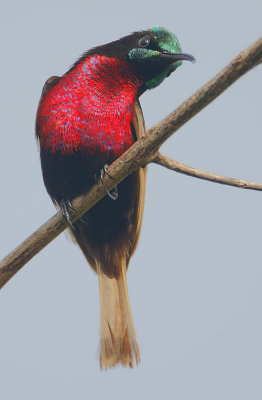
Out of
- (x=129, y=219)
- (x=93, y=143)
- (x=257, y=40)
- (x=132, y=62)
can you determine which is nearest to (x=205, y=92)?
(x=257, y=40)

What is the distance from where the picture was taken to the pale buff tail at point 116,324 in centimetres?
517

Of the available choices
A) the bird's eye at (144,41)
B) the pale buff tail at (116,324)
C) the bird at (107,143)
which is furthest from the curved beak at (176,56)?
the pale buff tail at (116,324)

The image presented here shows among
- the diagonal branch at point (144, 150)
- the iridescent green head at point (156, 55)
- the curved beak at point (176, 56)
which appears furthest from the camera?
the iridescent green head at point (156, 55)

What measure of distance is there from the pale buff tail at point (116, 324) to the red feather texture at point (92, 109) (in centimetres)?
123

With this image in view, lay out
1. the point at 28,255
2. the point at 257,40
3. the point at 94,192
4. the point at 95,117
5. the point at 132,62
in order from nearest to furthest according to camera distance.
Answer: the point at 257,40, the point at 28,255, the point at 94,192, the point at 95,117, the point at 132,62

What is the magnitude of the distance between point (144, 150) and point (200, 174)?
0.70 metres

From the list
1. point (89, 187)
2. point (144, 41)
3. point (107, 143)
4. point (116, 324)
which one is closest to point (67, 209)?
point (89, 187)

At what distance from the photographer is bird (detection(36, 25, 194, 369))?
448cm

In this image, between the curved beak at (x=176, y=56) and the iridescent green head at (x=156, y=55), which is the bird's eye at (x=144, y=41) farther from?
the curved beak at (x=176, y=56)

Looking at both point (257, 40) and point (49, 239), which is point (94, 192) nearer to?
point (49, 239)

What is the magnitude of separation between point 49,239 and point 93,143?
2.62 feet

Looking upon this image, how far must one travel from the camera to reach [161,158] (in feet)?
14.2

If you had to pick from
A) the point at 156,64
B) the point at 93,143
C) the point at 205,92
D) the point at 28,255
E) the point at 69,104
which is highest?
the point at 156,64

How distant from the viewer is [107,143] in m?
4.46
